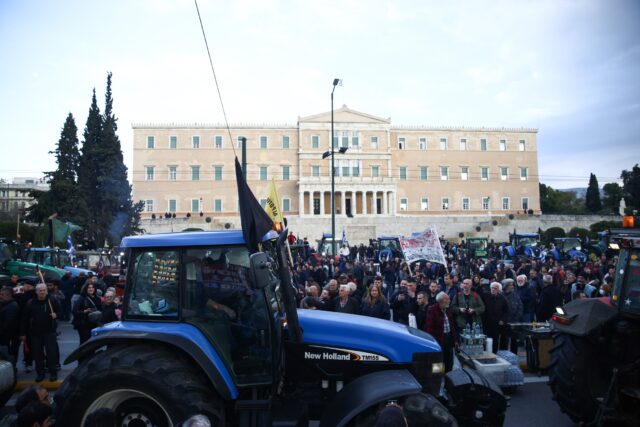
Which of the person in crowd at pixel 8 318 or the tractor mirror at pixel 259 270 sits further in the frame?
the person in crowd at pixel 8 318

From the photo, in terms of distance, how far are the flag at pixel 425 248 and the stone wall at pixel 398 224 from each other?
118 ft

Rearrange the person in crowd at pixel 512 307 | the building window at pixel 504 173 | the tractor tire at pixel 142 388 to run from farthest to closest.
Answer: the building window at pixel 504 173
the person in crowd at pixel 512 307
the tractor tire at pixel 142 388

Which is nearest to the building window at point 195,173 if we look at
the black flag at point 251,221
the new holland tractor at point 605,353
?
the new holland tractor at point 605,353

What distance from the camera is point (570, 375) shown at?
16.8 feet

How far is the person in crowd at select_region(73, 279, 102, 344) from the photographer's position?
843 cm

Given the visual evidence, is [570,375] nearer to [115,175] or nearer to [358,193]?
[115,175]

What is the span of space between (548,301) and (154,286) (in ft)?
29.0

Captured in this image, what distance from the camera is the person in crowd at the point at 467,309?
7.85 m

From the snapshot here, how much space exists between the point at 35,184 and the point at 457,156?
9443 centimetres

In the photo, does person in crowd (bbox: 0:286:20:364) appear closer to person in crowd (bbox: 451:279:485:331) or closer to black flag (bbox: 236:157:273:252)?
black flag (bbox: 236:157:273:252)

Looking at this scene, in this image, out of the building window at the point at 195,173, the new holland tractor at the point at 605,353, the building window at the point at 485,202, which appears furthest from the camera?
the building window at the point at 485,202

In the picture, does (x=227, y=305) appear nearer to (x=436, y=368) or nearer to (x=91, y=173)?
(x=436, y=368)

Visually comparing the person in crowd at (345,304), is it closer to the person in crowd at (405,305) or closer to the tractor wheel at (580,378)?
the person in crowd at (405,305)

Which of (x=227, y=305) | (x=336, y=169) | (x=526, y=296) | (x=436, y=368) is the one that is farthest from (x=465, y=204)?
(x=227, y=305)
